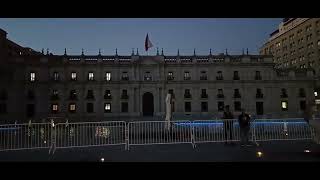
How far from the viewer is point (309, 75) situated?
164 feet

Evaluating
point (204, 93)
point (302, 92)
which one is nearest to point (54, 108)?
point (204, 93)

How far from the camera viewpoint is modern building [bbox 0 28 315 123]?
47.2m

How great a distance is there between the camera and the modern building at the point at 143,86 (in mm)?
47188

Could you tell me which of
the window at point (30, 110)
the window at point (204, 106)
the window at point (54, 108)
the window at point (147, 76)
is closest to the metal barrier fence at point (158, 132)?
the window at point (147, 76)

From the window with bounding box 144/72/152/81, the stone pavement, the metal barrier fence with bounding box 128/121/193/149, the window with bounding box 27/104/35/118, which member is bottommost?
the stone pavement

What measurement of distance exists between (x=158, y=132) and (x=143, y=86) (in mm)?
34968

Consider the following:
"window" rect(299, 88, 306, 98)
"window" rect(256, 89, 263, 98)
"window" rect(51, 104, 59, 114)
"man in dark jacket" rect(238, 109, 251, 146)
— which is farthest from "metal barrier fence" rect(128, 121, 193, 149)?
"window" rect(299, 88, 306, 98)

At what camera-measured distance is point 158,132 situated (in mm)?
13516

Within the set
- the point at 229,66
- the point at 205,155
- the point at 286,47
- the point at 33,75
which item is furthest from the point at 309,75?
the point at 205,155

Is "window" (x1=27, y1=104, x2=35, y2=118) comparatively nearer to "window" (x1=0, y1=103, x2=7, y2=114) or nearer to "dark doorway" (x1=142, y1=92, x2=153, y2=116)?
"window" (x1=0, y1=103, x2=7, y2=114)

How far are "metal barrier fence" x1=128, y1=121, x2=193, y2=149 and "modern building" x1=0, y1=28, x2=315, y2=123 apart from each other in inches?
1266

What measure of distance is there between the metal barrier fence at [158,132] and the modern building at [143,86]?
32154mm

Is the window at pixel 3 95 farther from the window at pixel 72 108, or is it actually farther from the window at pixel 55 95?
the window at pixel 72 108
